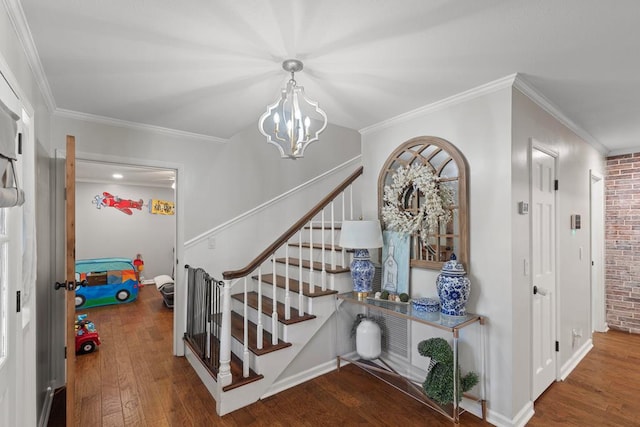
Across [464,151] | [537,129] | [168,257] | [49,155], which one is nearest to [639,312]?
Result: [537,129]

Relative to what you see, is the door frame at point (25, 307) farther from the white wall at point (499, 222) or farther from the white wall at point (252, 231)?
the white wall at point (499, 222)

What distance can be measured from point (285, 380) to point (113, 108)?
2.68 m

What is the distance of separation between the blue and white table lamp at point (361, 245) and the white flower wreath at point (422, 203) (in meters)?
0.19

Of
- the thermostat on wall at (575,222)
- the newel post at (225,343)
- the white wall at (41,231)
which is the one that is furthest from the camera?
the thermostat on wall at (575,222)

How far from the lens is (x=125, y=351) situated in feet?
10.9

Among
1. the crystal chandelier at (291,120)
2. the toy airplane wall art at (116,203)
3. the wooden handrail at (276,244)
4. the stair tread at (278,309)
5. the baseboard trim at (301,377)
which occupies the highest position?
the crystal chandelier at (291,120)

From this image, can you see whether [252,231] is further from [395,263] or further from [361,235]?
[395,263]

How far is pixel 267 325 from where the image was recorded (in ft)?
9.35

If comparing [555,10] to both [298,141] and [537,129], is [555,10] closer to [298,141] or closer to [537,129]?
[537,129]

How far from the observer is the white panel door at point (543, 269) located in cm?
238

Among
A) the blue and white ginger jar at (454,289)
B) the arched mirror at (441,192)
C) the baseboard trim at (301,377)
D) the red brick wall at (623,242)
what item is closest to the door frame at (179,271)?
the baseboard trim at (301,377)

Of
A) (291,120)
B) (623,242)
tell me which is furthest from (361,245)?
(623,242)

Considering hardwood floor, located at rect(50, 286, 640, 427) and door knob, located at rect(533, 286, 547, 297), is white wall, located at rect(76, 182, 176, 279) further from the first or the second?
door knob, located at rect(533, 286, 547, 297)

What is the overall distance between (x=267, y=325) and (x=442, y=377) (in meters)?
1.50
